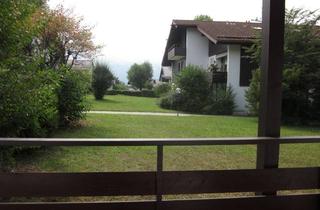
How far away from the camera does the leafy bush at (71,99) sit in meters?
13.5

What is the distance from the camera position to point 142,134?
13570 millimetres

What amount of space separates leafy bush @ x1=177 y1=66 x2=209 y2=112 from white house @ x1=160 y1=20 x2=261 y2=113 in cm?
126

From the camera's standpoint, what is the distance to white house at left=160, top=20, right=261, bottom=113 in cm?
2656

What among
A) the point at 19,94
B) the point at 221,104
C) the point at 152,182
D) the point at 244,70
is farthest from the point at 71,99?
the point at 244,70

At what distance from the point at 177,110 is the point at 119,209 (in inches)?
897

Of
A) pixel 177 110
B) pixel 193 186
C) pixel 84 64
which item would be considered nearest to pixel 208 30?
pixel 177 110

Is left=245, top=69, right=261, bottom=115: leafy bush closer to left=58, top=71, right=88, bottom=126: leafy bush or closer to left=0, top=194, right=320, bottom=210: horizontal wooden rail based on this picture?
left=58, top=71, right=88, bottom=126: leafy bush

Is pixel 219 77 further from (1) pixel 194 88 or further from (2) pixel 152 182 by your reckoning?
(2) pixel 152 182

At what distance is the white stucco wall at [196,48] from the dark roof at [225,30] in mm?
929

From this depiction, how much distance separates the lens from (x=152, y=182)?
13.1 feet

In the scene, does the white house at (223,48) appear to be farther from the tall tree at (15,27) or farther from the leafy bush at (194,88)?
the tall tree at (15,27)

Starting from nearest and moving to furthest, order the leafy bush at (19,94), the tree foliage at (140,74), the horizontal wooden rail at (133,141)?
the horizontal wooden rail at (133,141), the leafy bush at (19,94), the tree foliage at (140,74)

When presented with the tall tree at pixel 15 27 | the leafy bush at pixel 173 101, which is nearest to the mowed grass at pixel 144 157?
the tall tree at pixel 15 27

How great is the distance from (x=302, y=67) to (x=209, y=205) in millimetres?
17246
